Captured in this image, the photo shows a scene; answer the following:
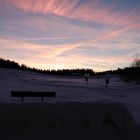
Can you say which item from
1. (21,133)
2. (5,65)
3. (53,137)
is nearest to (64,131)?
(53,137)

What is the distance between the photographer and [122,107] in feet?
22.6

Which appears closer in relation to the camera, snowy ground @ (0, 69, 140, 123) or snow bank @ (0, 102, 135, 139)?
snow bank @ (0, 102, 135, 139)

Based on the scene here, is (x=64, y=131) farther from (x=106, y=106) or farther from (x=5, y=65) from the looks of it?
(x=5, y=65)

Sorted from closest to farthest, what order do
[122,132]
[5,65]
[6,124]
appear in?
[6,124], [122,132], [5,65]

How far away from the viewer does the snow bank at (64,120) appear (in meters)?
5.98

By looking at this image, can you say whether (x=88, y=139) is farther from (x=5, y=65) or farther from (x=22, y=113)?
Result: (x=5, y=65)

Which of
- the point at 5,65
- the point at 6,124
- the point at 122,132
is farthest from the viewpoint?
the point at 5,65

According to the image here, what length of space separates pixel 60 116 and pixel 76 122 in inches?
11.6

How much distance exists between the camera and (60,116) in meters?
6.34

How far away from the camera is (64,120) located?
250 inches

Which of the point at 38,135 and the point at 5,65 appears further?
the point at 5,65

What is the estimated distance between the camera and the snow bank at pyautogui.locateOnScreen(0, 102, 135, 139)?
19.6 feet

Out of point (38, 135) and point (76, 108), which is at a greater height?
point (76, 108)

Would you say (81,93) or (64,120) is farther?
(81,93)
